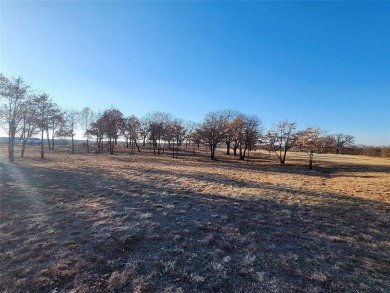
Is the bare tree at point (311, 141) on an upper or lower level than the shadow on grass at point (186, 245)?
upper

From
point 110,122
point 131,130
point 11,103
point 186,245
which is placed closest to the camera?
point 186,245

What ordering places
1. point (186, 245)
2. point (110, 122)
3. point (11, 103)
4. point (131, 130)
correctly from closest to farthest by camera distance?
1. point (186, 245)
2. point (11, 103)
3. point (110, 122)
4. point (131, 130)

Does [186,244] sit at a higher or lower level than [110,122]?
lower

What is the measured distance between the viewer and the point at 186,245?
6.29 metres

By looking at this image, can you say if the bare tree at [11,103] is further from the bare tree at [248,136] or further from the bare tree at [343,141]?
the bare tree at [343,141]

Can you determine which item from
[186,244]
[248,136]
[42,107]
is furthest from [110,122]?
[186,244]

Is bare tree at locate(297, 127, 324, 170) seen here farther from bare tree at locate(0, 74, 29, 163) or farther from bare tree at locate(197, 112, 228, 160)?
bare tree at locate(0, 74, 29, 163)

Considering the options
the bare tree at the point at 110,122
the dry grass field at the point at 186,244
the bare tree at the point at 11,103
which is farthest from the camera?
the bare tree at the point at 110,122

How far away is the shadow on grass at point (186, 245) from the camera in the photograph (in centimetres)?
463

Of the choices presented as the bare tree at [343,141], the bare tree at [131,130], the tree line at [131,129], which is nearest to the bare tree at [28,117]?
the tree line at [131,129]

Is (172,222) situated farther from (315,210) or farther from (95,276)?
(315,210)

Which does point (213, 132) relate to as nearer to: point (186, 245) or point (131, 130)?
point (131, 130)

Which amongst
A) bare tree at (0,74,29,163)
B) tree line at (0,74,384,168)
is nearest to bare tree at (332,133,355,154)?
tree line at (0,74,384,168)

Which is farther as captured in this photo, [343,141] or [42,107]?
[343,141]
